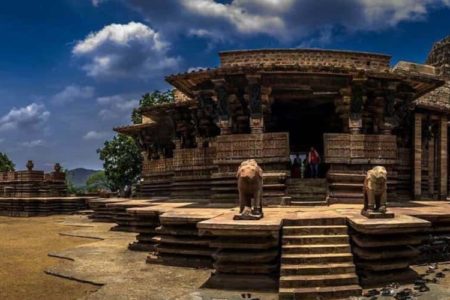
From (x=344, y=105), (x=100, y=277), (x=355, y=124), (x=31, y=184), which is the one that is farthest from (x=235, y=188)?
(x=31, y=184)

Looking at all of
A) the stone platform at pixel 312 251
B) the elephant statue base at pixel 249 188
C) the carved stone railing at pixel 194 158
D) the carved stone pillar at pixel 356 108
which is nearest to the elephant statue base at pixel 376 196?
the stone platform at pixel 312 251

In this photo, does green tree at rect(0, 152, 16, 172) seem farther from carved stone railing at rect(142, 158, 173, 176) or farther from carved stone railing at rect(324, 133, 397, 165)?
carved stone railing at rect(324, 133, 397, 165)

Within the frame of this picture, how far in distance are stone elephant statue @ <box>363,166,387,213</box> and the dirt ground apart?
5.27 m

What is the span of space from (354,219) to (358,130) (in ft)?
20.2

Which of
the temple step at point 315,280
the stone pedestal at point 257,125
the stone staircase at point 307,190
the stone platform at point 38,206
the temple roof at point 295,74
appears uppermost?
the temple roof at point 295,74

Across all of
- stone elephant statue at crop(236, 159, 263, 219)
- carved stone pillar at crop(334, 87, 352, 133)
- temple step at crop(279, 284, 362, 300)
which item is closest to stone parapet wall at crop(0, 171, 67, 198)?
carved stone pillar at crop(334, 87, 352, 133)

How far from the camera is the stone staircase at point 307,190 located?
13.8m

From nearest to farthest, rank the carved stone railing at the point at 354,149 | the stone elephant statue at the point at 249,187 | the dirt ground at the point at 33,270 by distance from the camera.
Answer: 1. the dirt ground at the point at 33,270
2. the stone elephant statue at the point at 249,187
3. the carved stone railing at the point at 354,149

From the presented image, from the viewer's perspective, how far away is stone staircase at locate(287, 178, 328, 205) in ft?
45.1

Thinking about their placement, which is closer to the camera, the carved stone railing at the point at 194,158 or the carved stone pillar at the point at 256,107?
the carved stone pillar at the point at 256,107

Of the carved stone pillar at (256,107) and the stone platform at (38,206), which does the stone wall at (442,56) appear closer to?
the carved stone pillar at (256,107)

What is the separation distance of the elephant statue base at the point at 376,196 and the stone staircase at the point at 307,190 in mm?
4564

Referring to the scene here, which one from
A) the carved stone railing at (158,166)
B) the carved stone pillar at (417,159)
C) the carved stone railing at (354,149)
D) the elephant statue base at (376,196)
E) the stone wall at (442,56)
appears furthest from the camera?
the stone wall at (442,56)

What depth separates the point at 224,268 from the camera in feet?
26.7
